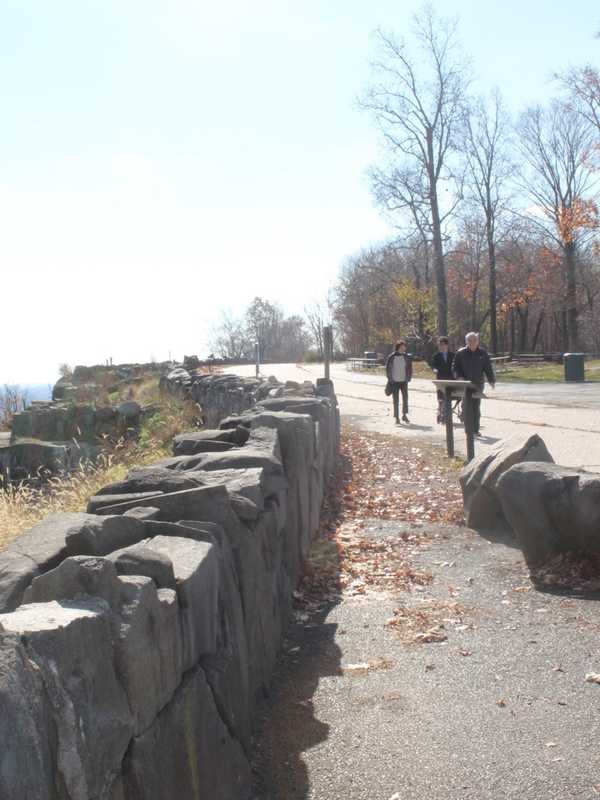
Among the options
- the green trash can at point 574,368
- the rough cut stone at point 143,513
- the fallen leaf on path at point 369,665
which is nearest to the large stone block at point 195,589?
the rough cut stone at point 143,513

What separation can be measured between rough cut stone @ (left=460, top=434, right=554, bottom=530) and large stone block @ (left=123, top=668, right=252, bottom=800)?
15.0ft

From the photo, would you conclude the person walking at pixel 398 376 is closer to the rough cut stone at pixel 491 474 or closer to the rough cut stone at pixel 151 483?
the rough cut stone at pixel 491 474

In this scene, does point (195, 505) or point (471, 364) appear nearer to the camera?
point (195, 505)

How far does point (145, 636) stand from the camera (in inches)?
116

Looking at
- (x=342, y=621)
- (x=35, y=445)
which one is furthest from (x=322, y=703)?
(x=35, y=445)

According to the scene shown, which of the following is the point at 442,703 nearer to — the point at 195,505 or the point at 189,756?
the point at 195,505

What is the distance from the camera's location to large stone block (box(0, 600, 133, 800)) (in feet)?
7.72

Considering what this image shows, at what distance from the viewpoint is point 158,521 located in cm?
426

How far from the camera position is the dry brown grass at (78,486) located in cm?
964

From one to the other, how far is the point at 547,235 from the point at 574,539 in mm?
45627

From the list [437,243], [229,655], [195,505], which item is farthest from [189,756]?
[437,243]

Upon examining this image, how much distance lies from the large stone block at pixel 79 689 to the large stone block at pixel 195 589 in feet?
2.20

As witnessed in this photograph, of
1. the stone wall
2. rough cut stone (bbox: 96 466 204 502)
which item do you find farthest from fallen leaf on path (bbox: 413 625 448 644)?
rough cut stone (bbox: 96 466 204 502)

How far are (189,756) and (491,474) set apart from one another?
5.32m
